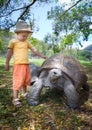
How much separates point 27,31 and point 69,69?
1.11 m

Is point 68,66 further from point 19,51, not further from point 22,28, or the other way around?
point 22,28

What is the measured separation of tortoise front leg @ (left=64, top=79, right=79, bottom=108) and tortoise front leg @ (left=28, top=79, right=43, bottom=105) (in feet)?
1.64

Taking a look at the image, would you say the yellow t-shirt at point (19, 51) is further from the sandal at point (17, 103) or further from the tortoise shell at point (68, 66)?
the sandal at point (17, 103)

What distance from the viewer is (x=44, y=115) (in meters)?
5.02

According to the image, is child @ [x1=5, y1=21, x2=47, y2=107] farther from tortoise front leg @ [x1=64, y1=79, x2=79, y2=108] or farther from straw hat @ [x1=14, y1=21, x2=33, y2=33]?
tortoise front leg @ [x1=64, y1=79, x2=79, y2=108]

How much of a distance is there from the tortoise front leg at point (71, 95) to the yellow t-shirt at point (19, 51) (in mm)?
990

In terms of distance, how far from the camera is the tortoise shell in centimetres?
545

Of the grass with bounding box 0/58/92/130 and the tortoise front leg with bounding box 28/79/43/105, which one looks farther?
the tortoise front leg with bounding box 28/79/43/105

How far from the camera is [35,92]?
5.34 m

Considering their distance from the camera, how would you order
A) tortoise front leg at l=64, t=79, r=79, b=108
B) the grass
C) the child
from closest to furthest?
the grass, tortoise front leg at l=64, t=79, r=79, b=108, the child

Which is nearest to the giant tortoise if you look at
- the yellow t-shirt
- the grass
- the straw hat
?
the grass

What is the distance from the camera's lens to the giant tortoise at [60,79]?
17.3 ft

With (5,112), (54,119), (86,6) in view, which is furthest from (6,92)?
(86,6)

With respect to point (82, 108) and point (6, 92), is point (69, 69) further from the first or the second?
point (6, 92)
